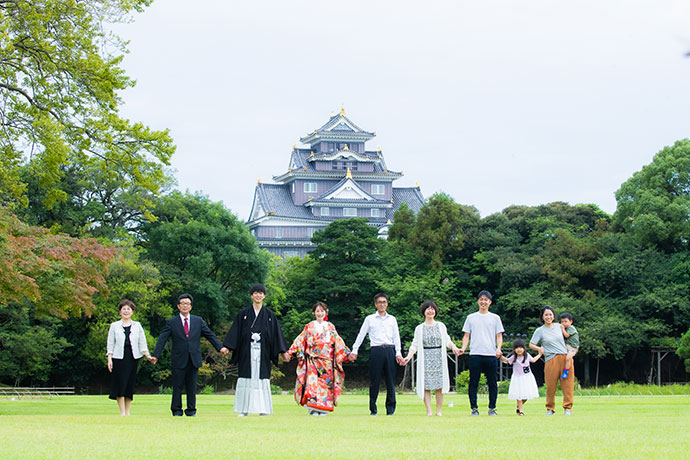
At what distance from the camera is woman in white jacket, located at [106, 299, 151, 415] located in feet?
43.4

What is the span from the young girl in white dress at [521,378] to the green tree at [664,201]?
1066 inches

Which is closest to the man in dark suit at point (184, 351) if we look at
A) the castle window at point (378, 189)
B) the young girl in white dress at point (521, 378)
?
the young girl in white dress at point (521, 378)

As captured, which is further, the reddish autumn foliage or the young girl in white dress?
the reddish autumn foliage

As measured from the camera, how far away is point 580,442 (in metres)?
8.33

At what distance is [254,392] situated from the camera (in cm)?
1318

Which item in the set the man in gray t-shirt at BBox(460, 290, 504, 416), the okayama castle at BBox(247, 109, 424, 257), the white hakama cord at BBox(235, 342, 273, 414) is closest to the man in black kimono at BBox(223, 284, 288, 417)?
the white hakama cord at BBox(235, 342, 273, 414)

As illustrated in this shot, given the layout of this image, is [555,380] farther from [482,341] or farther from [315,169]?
[315,169]

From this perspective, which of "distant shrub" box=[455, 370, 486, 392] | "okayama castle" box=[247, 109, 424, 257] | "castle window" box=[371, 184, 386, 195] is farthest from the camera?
"castle window" box=[371, 184, 386, 195]

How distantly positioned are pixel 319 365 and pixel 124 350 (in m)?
2.78

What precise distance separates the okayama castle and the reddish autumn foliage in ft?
157

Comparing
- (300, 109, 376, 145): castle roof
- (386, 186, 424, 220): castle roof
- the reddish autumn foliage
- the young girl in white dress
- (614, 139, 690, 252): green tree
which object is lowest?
the young girl in white dress

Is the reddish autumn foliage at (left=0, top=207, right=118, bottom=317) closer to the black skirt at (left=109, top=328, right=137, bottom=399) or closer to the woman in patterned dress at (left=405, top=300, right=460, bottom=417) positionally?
the black skirt at (left=109, top=328, right=137, bottom=399)

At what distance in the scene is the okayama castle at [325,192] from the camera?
69812mm

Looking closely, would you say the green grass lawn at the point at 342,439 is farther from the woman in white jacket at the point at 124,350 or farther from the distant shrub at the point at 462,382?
the distant shrub at the point at 462,382
